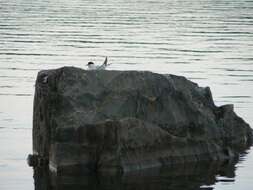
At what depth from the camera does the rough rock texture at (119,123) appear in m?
23.5

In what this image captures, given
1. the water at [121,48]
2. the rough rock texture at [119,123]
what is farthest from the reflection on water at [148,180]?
the rough rock texture at [119,123]

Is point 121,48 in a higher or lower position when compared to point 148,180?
higher

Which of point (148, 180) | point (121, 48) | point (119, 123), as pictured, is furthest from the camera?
point (121, 48)

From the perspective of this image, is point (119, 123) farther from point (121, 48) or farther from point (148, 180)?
point (121, 48)

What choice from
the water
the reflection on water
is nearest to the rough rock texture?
the reflection on water

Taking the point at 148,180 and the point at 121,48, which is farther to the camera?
the point at 121,48

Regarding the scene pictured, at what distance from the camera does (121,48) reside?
5872 centimetres

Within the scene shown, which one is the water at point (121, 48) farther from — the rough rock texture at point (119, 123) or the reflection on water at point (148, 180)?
the rough rock texture at point (119, 123)

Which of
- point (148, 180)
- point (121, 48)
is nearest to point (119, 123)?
point (148, 180)

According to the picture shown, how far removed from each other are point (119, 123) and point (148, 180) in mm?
1709

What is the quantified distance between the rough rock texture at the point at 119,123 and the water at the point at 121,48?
45.4 inches

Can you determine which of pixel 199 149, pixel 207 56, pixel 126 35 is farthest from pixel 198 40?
pixel 199 149

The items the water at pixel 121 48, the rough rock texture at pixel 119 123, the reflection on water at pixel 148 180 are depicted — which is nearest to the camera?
the reflection on water at pixel 148 180

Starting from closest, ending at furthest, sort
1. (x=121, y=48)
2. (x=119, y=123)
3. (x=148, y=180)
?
1. (x=148, y=180)
2. (x=119, y=123)
3. (x=121, y=48)
